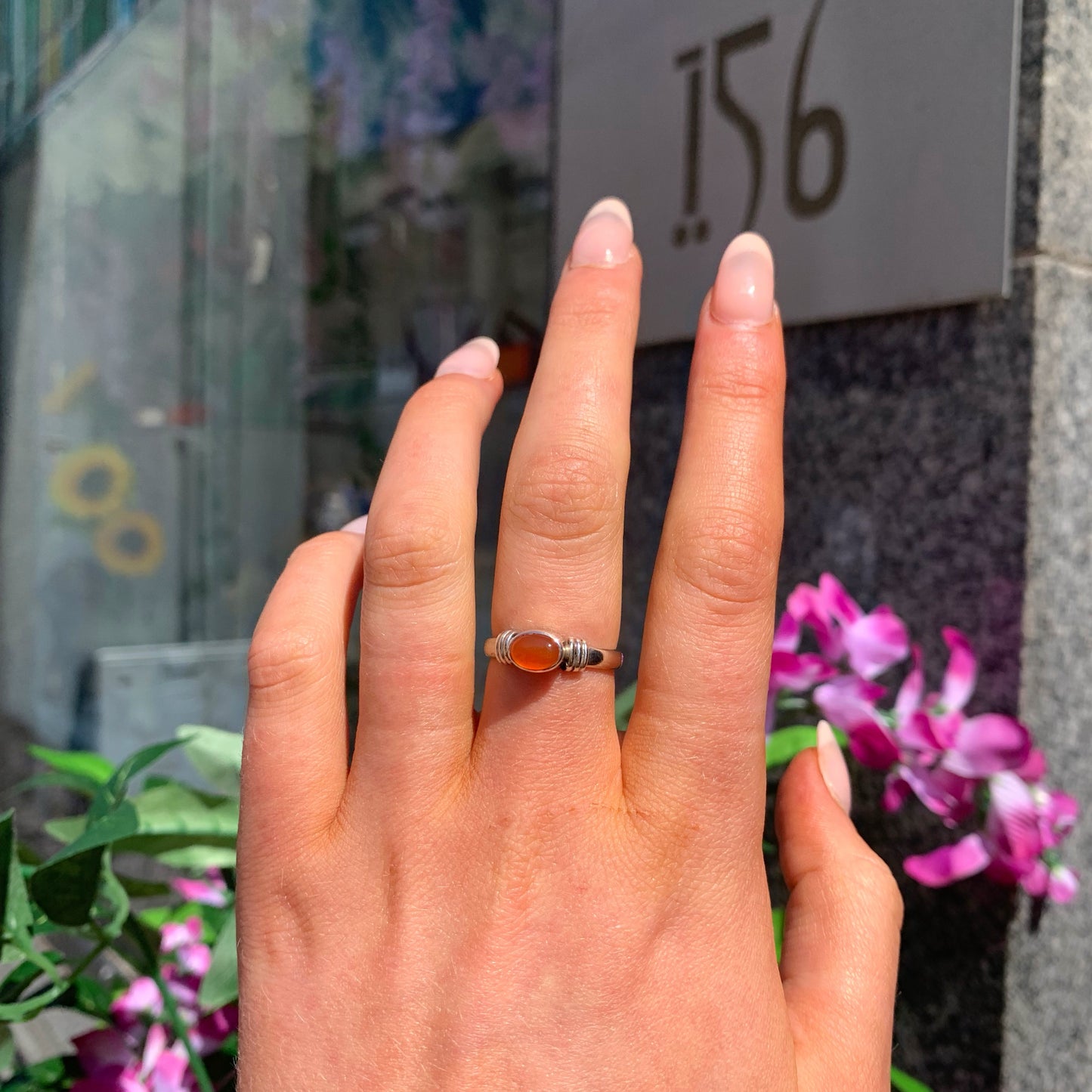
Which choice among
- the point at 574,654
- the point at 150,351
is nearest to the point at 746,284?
the point at 574,654

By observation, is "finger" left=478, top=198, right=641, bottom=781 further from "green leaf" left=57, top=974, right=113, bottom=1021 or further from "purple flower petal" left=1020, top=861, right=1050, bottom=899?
"purple flower petal" left=1020, top=861, right=1050, bottom=899

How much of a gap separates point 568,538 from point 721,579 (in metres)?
0.12

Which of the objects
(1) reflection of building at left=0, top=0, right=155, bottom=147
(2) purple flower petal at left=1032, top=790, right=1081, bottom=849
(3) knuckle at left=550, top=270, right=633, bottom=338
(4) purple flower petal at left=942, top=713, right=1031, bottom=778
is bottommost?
(2) purple flower petal at left=1032, top=790, right=1081, bottom=849

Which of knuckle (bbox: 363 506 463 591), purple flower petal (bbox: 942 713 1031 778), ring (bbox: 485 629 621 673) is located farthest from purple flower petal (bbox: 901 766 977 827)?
knuckle (bbox: 363 506 463 591)

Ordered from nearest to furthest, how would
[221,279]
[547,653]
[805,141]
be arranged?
[547,653]
[805,141]
[221,279]

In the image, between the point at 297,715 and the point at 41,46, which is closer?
the point at 297,715

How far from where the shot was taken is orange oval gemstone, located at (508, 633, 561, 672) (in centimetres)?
71

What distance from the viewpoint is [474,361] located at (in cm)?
89

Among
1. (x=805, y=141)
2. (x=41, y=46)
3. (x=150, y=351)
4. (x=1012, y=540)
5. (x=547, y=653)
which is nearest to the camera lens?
(x=547, y=653)

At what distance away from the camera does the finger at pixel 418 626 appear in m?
0.72

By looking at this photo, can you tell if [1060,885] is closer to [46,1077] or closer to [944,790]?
[944,790]

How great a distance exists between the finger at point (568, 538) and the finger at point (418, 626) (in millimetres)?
31

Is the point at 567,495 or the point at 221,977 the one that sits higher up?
the point at 567,495

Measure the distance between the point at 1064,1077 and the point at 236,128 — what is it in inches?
104
